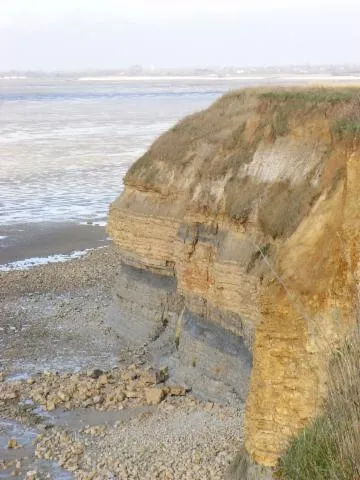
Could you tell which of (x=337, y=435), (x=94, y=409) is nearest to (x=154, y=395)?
(x=94, y=409)

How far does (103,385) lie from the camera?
25547 millimetres

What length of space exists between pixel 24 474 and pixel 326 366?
25.1ft

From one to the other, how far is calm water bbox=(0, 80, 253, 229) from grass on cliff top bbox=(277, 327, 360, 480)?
122 feet

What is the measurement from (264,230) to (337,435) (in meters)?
8.39

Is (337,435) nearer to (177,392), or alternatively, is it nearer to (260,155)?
(177,392)

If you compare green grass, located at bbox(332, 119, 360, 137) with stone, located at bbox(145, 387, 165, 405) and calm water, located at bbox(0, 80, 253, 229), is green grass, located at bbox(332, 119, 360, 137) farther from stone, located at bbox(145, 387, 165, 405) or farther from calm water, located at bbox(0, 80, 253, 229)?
calm water, located at bbox(0, 80, 253, 229)

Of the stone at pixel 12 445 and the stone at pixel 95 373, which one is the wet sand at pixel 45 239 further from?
the stone at pixel 12 445

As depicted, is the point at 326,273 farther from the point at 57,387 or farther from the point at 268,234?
the point at 57,387

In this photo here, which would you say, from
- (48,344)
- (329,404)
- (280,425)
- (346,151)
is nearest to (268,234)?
(346,151)

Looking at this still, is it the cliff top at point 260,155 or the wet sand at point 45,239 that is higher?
Result: the cliff top at point 260,155

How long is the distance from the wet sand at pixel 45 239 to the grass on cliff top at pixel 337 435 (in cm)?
2885

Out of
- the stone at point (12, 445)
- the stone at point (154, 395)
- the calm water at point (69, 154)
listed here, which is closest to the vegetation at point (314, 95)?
the stone at point (154, 395)

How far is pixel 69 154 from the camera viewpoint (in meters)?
79.4

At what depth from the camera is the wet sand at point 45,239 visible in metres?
44.3
